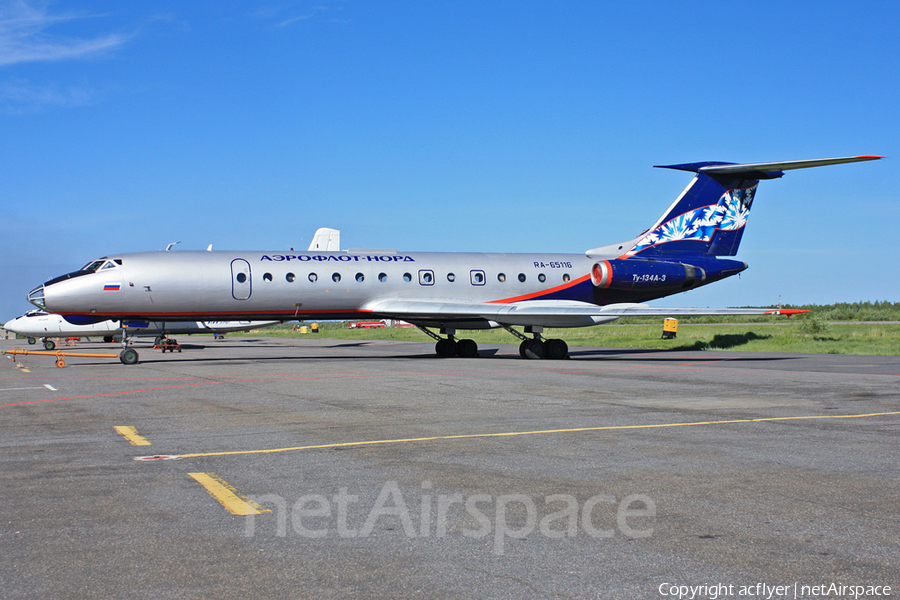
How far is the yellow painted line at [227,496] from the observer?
5379mm

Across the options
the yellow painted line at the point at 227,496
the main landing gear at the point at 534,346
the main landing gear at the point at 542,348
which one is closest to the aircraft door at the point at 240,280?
the main landing gear at the point at 534,346

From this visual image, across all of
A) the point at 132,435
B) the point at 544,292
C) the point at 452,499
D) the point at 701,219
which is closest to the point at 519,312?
the point at 544,292

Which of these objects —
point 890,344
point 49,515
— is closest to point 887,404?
point 49,515

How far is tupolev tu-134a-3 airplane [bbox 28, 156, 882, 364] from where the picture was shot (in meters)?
23.3

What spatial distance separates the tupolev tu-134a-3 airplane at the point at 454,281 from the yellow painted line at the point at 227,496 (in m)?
18.1

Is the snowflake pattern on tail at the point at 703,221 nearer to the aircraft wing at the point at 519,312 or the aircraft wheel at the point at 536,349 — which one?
the aircraft wing at the point at 519,312

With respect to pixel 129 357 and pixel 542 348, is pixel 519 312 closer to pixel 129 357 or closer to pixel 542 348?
pixel 542 348

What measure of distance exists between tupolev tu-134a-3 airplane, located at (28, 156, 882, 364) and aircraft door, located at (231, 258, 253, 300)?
0.03 meters

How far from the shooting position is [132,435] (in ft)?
29.4

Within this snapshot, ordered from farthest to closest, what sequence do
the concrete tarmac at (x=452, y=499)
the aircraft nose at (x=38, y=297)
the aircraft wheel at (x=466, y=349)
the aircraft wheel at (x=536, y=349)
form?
the aircraft wheel at (x=466, y=349) → the aircraft wheel at (x=536, y=349) → the aircraft nose at (x=38, y=297) → the concrete tarmac at (x=452, y=499)

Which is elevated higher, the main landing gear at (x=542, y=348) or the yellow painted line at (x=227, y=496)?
the main landing gear at (x=542, y=348)

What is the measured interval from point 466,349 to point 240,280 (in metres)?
8.51

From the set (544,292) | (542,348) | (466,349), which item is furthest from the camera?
(466,349)

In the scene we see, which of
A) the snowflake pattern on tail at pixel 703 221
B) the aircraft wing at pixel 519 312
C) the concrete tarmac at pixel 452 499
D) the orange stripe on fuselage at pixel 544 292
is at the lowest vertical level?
the concrete tarmac at pixel 452 499
